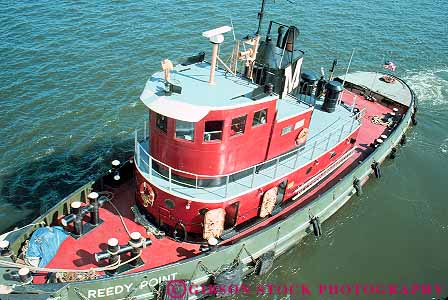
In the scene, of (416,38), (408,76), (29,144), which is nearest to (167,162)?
(29,144)

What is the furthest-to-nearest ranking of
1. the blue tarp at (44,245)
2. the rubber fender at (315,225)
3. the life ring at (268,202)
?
the rubber fender at (315,225) < the life ring at (268,202) < the blue tarp at (44,245)

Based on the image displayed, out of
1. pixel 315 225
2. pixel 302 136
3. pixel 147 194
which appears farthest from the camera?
pixel 315 225

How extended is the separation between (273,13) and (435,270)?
24.3 meters

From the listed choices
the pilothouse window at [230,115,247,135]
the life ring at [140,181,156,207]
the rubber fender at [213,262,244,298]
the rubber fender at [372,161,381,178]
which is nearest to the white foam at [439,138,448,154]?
the rubber fender at [372,161,381,178]

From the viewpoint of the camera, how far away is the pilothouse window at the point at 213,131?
12055mm

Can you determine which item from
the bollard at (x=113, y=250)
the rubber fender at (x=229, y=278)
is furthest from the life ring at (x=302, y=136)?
the bollard at (x=113, y=250)

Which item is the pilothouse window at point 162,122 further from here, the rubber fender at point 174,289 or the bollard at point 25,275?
the bollard at point 25,275

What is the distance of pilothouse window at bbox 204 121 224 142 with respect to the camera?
1205 centimetres

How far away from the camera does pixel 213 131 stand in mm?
12219

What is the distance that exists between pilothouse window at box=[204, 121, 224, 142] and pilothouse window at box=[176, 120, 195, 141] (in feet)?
1.29

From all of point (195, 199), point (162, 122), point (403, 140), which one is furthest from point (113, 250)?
point (403, 140)

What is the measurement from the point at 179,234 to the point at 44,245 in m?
3.94

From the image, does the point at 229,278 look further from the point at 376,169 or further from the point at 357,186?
the point at 376,169

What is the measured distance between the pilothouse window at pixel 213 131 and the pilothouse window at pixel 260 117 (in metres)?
1.25
